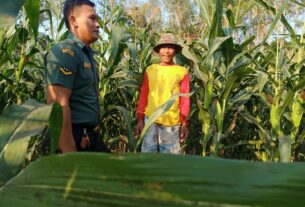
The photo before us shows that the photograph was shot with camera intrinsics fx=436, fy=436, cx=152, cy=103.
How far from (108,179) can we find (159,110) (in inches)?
40.4

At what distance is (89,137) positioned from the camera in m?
1.90

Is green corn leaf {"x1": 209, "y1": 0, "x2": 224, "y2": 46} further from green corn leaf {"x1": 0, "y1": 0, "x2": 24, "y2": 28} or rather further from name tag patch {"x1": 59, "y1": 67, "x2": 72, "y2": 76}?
green corn leaf {"x1": 0, "y1": 0, "x2": 24, "y2": 28}

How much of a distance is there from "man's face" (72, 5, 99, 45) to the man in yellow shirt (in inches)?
51.4

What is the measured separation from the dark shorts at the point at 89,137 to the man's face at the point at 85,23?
14.5 inches

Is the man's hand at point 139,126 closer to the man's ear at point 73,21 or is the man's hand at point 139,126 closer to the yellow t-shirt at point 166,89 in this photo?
the yellow t-shirt at point 166,89

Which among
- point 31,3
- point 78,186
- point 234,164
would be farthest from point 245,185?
point 31,3

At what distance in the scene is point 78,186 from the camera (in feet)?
0.98

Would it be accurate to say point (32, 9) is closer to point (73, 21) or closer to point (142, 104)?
point (73, 21)

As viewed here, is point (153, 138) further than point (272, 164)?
Yes

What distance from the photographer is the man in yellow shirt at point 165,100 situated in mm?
3141

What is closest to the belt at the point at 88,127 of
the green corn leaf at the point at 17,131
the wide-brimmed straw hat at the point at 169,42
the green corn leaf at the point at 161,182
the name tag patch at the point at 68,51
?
the name tag patch at the point at 68,51

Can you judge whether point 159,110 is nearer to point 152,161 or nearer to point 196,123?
point 152,161

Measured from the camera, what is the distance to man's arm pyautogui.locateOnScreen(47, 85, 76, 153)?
1560 millimetres

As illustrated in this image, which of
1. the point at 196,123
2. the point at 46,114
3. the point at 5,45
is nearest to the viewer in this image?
the point at 46,114
